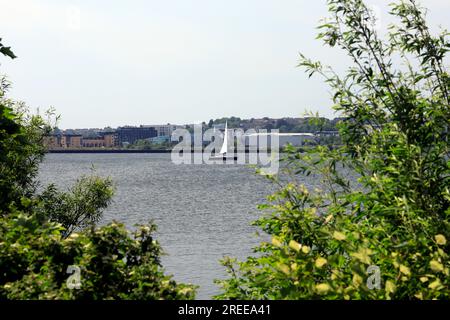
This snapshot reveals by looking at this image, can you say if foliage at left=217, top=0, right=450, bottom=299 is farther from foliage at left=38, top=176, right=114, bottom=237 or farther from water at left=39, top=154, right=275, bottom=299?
foliage at left=38, top=176, right=114, bottom=237

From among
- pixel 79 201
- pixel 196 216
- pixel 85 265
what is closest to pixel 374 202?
pixel 85 265

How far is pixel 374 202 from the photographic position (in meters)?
7.57

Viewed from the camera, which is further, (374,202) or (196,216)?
(196,216)

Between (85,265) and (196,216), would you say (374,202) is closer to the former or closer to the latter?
(85,265)

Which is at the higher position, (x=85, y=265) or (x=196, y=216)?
(x=85, y=265)

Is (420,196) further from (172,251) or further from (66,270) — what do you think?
(172,251)

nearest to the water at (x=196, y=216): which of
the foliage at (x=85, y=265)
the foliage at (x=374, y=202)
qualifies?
the foliage at (x=374, y=202)

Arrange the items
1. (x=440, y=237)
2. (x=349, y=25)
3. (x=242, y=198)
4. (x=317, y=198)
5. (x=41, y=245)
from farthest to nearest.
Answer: (x=242, y=198) < (x=349, y=25) < (x=317, y=198) < (x=41, y=245) < (x=440, y=237)

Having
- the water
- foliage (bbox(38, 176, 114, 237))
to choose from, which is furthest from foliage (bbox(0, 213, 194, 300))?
foliage (bbox(38, 176, 114, 237))

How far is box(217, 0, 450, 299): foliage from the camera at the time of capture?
5.07m

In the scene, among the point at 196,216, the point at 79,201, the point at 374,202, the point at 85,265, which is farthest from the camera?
the point at 196,216

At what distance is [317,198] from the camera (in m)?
7.97

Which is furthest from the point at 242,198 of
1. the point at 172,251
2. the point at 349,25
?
the point at 349,25
